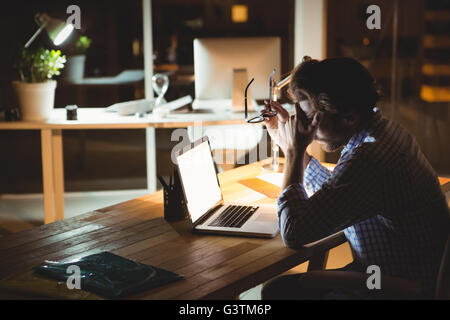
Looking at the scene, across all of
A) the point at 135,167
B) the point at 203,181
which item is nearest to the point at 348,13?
the point at 135,167

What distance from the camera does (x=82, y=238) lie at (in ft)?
5.46

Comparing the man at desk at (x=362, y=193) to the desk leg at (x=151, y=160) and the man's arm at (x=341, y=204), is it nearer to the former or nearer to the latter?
the man's arm at (x=341, y=204)

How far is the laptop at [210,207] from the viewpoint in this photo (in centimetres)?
174

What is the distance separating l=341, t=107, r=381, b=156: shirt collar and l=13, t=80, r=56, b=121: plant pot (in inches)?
94.0

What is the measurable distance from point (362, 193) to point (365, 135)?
0.21 m

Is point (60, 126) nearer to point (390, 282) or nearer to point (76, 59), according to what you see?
point (76, 59)

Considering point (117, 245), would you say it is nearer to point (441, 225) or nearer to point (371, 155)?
point (371, 155)

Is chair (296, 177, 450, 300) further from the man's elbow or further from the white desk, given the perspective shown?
the white desk

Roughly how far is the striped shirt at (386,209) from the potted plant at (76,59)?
13.0 feet

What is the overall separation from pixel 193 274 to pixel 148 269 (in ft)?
0.38

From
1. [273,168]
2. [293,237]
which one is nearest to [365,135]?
[293,237]

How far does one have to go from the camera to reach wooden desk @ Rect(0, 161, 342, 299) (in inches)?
51.8

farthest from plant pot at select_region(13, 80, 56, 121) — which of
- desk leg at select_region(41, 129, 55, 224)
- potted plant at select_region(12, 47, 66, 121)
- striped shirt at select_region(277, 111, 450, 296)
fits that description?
striped shirt at select_region(277, 111, 450, 296)
